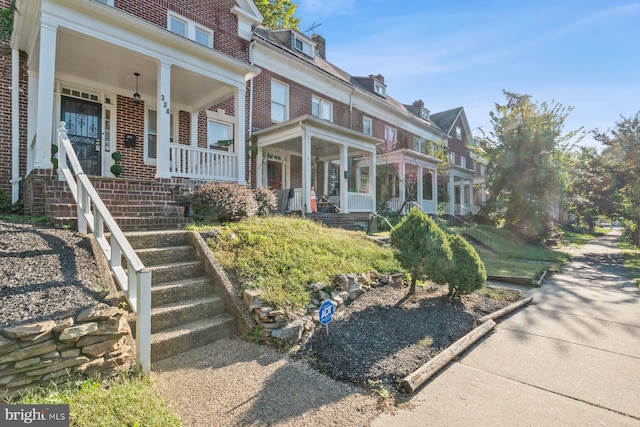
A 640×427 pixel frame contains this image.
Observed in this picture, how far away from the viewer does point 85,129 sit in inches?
325

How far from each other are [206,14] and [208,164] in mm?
5680

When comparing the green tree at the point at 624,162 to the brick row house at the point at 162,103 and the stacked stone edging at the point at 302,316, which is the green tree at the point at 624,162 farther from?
the stacked stone edging at the point at 302,316

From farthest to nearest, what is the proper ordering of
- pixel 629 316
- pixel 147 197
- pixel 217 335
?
pixel 147 197
pixel 629 316
pixel 217 335

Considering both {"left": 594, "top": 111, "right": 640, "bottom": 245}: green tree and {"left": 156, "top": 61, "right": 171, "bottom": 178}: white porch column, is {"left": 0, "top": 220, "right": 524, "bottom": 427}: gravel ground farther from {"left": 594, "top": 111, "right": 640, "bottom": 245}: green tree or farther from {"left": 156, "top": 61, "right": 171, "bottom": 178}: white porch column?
{"left": 594, "top": 111, "right": 640, "bottom": 245}: green tree

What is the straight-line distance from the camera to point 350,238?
7418mm

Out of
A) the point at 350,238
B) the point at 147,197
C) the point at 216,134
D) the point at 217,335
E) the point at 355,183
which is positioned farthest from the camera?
the point at 355,183

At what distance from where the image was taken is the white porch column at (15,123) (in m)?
7.01

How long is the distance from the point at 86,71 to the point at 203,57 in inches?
111

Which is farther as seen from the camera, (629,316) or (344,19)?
(344,19)

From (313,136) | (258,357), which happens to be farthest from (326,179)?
(258,357)

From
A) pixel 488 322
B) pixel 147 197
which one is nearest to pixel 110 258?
pixel 147 197

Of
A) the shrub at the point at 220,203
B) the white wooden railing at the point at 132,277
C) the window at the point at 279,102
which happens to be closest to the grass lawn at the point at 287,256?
the shrub at the point at 220,203

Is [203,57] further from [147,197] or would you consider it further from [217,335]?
[217,335]

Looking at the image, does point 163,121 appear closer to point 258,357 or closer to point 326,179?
point 258,357
